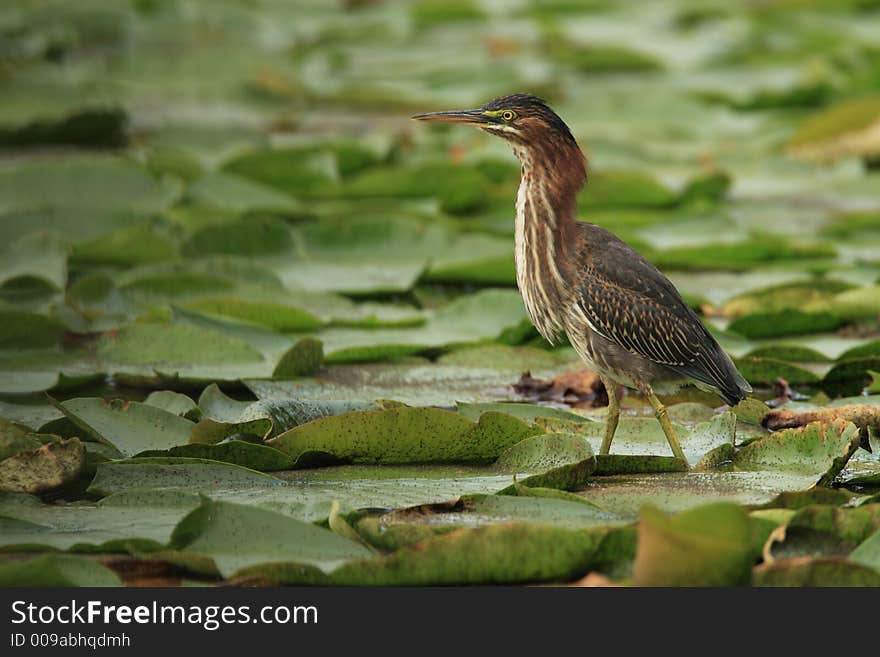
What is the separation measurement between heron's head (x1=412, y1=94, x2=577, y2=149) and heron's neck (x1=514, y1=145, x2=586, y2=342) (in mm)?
44

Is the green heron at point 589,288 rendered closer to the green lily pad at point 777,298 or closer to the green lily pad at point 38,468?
the green lily pad at point 777,298

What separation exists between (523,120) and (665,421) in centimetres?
130

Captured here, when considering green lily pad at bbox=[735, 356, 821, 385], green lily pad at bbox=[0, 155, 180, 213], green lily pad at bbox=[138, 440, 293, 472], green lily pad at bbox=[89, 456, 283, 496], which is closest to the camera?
green lily pad at bbox=[89, 456, 283, 496]

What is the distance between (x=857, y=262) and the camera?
7.58 meters

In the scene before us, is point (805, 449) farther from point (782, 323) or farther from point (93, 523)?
point (93, 523)

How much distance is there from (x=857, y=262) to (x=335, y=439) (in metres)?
3.97

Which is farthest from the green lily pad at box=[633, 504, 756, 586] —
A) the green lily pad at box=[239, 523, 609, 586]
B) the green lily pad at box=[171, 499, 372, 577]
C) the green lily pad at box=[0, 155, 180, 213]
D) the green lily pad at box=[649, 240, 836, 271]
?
→ the green lily pad at box=[0, 155, 180, 213]

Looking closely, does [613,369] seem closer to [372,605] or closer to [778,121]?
[372,605]

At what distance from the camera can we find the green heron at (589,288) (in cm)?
529

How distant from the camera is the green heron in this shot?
529 centimetres

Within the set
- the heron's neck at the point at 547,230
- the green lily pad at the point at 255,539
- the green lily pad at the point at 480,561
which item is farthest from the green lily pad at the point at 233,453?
the heron's neck at the point at 547,230

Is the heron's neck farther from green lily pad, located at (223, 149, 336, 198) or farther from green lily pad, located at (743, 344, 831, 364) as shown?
green lily pad, located at (223, 149, 336, 198)

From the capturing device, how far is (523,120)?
5.45 meters

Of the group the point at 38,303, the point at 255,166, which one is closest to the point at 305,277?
the point at 38,303
